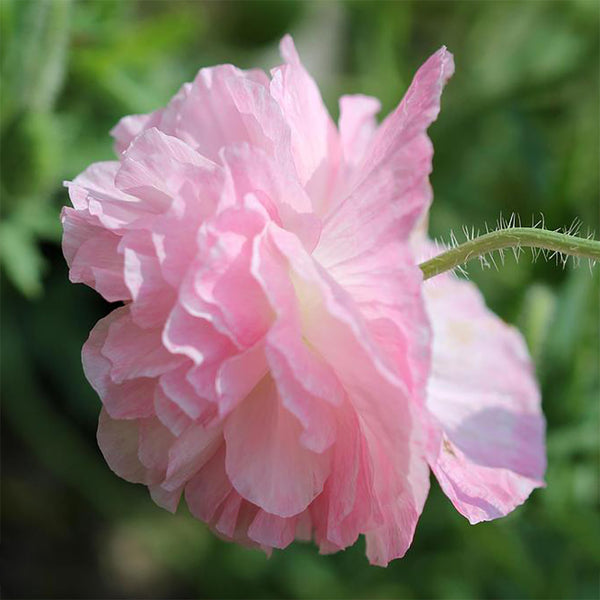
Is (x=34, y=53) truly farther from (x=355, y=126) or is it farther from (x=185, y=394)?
(x=185, y=394)

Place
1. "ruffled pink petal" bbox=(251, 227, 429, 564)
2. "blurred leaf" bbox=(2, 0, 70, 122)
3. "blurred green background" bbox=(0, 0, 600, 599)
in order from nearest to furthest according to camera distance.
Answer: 1. "ruffled pink petal" bbox=(251, 227, 429, 564)
2. "blurred leaf" bbox=(2, 0, 70, 122)
3. "blurred green background" bbox=(0, 0, 600, 599)

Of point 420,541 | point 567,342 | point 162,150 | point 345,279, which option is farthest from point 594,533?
point 162,150

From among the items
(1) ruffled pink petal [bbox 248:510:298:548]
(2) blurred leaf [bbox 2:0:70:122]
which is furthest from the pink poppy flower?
(2) blurred leaf [bbox 2:0:70:122]

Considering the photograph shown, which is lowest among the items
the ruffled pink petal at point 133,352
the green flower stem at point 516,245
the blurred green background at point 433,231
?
the blurred green background at point 433,231

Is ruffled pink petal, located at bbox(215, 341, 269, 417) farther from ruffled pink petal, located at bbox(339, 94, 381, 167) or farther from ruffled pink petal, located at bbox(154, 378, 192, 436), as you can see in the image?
ruffled pink petal, located at bbox(339, 94, 381, 167)

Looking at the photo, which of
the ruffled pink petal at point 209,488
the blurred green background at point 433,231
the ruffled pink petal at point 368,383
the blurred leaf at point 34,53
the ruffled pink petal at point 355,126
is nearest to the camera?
the ruffled pink petal at point 368,383

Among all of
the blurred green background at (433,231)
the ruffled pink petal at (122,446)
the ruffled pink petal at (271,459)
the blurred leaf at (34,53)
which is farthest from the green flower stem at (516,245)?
the blurred leaf at (34,53)

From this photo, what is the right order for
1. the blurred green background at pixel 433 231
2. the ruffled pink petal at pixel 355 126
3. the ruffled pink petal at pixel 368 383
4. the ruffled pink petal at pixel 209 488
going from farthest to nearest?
the blurred green background at pixel 433 231
the ruffled pink petal at pixel 355 126
the ruffled pink petal at pixel 209 488
the ruffled pink petal at pixel 368 383

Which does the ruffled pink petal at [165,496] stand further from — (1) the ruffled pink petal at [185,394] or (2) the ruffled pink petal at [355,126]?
(2) the ruffled pink petal at [355,126]
